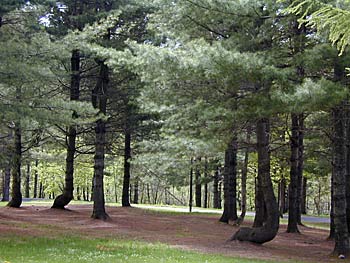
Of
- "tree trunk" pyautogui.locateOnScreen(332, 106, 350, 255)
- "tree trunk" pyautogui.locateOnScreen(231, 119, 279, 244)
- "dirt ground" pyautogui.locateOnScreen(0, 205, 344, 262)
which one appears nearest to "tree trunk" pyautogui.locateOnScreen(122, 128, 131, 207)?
"dirt ground" pyautogui.locateOnScreen(0, 205, 344, 262)

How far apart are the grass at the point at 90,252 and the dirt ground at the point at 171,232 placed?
127cm

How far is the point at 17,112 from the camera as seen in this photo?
501 inches

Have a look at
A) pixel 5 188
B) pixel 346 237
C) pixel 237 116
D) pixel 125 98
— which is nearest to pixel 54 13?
pixel 125 98

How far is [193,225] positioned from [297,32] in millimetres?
10124

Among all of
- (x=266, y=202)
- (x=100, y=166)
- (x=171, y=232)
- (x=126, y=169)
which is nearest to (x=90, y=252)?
(x=266, y=202)

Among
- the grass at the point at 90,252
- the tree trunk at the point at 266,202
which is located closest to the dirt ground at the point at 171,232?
the tree trunk at the point at 266,202

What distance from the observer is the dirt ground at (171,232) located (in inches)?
520

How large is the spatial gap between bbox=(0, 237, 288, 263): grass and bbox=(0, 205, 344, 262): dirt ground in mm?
1274

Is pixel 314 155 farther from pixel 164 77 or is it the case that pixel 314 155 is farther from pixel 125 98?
pixel 164 77

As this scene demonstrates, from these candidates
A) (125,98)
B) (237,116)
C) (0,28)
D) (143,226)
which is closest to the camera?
(237,116)

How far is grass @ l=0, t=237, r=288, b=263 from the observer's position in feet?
31.6

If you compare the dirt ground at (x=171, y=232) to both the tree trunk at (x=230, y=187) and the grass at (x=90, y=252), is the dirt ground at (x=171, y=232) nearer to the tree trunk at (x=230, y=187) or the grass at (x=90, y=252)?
the tree trunk at (x=230, y=187)

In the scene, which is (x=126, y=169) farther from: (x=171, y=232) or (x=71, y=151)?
(x=171, y=232)

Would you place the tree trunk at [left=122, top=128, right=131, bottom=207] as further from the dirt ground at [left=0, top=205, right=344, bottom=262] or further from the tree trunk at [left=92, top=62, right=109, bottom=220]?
the tree trunk at [left=92, top=62, right=109, bottom=220]
